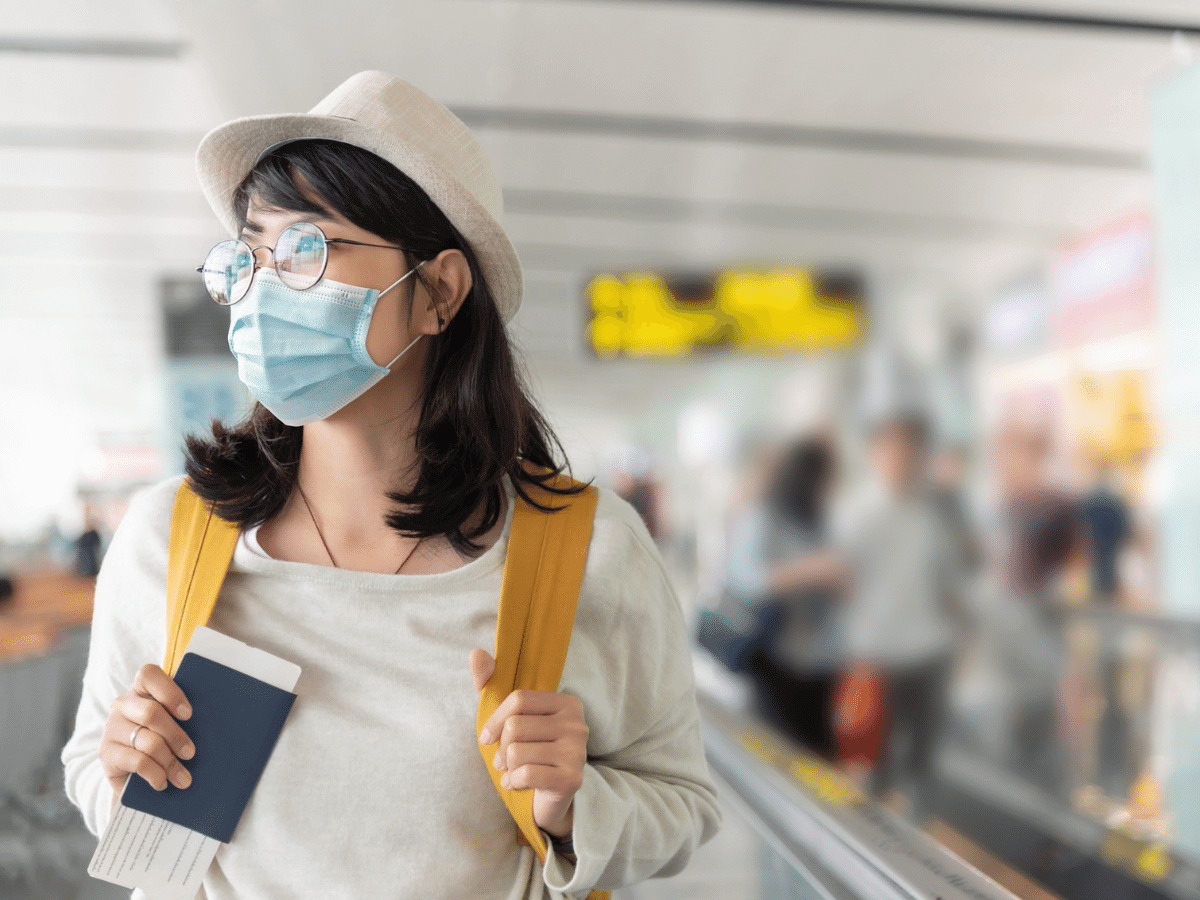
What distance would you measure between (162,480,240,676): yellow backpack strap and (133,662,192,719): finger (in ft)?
0.11

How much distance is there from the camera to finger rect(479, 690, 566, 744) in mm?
955

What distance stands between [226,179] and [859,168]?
18.7 feet

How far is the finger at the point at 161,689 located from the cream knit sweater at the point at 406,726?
0.09 metres

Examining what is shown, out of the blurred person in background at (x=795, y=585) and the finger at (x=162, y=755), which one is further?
the blurred person in background at (x=795, y=585)

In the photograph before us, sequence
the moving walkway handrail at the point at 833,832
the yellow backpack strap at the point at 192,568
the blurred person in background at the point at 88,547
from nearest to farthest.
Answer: the yellow backpack strap at the point at 192,568, the moving walkway handrail at the point at 833,832, the blurred person in background at the point at 88,547

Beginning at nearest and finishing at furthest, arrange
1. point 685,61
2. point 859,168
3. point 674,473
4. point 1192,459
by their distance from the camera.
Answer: point 1192,459 → point 685,61 → point 859,168 → point 674,473

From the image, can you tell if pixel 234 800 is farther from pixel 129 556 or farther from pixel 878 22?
pixel 878 22

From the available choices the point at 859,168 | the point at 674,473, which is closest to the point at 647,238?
the point at 859,168

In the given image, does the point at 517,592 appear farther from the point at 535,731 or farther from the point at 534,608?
the point at 535,731

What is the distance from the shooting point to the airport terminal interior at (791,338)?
3414 millimetres

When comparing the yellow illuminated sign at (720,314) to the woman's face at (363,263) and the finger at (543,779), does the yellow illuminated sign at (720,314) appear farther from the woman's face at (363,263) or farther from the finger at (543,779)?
the finger at (543,779)

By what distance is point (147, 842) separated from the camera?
1037mm

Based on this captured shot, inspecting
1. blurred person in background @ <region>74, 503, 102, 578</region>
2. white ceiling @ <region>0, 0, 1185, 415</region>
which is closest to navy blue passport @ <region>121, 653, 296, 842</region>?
white ceiling @ <region>0, 0, 1185, 415</region>

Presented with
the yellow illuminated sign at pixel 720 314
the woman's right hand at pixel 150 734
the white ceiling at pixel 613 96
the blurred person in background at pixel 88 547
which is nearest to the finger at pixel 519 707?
the woman's right hand at pixel 150 734
